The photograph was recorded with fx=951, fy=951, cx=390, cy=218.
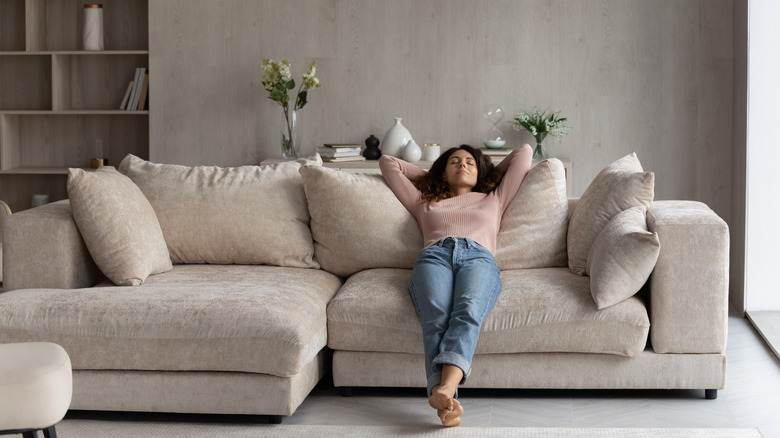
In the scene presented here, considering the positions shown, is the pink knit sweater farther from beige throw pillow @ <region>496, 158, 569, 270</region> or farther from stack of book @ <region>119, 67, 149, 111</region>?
stack of book @ <region>119, 67, 149, 111</region>

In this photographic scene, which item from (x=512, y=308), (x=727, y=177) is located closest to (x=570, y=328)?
(x=512, y=308)

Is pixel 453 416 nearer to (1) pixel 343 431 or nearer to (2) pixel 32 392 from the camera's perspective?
(1) pixel 343 431

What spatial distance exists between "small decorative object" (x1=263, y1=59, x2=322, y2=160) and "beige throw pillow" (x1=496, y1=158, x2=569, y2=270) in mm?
2044

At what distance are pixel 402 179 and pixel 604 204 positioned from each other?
2.72 ft

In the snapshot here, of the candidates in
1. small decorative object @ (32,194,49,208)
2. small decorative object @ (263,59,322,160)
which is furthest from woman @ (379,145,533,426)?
small decorative object @ (32,194,49,208)

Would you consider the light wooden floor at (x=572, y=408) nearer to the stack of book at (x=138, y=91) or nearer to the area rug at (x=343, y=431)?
the area rug at (x=343, y=431)

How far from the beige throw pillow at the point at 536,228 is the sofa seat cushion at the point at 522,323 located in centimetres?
41

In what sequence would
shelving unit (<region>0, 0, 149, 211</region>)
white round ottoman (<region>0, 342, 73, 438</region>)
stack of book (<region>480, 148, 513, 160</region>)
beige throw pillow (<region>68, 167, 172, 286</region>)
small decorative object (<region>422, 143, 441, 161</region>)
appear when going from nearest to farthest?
white round ottoman (<region>0, 342, 73, 438</region>) → beige throw pillow (<region>68, 167, 172, 286</region>) → stack of book (<region>480, 148, 513, 160</region>) → small decorative object (<region>422, 143, 441, 161</region>) → shelving unit (<region>0, 0, 149, 211</region>)

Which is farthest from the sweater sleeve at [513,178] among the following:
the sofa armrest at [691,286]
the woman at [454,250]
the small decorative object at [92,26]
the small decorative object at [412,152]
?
the small decorative object at [92,26]

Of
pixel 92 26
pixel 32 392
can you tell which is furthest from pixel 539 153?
pixel 32 392

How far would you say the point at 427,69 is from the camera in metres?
5.55

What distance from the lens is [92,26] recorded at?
5785 mm

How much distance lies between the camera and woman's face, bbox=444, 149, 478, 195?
3824 mm

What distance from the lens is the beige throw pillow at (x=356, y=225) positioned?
3766 millimetres
